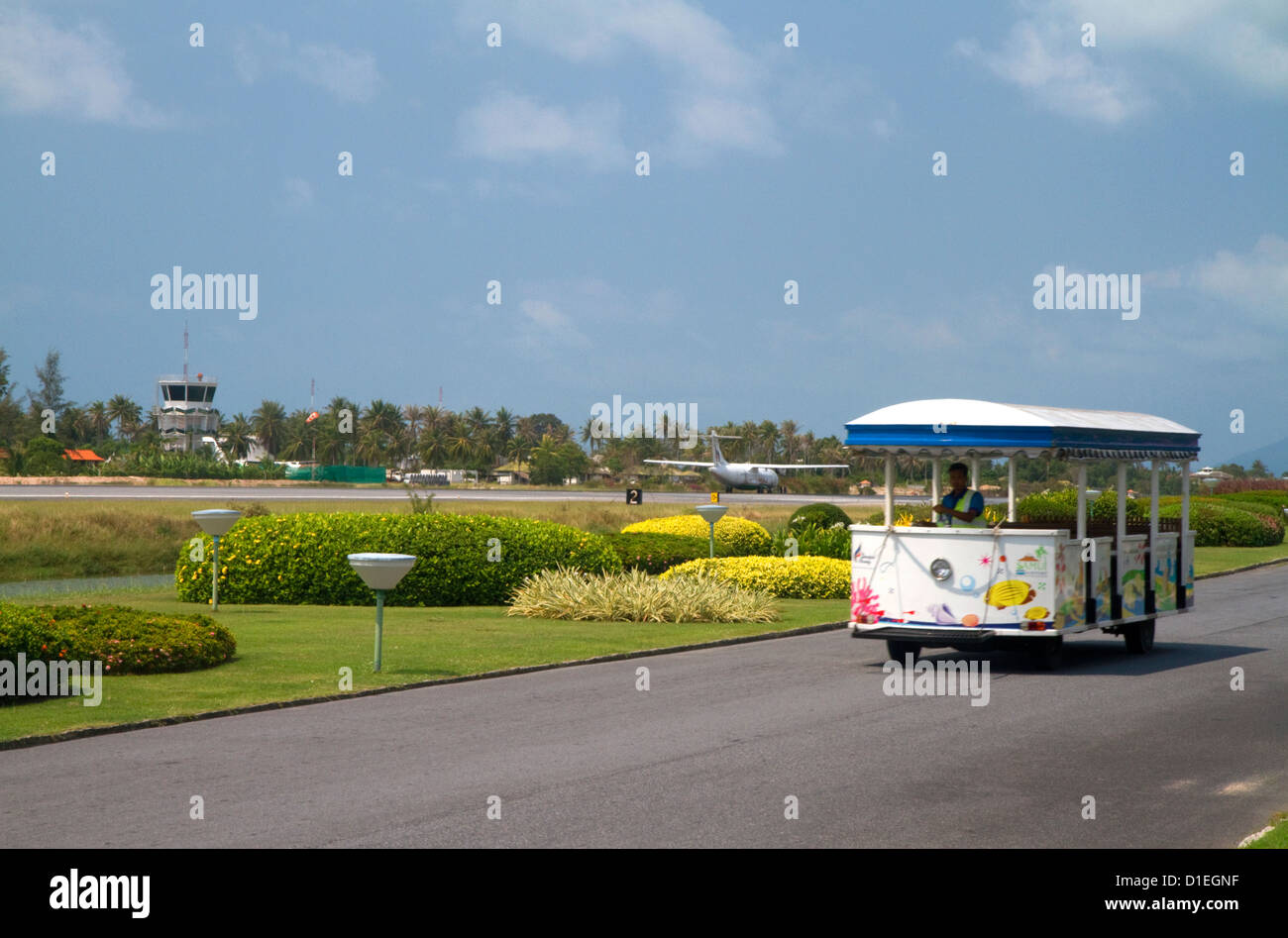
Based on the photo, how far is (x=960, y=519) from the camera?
48.9ft

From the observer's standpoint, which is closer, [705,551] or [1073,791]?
[1073,791]

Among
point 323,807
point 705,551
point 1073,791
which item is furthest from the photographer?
point 705,551

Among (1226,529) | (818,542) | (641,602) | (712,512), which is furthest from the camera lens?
(1226,529)

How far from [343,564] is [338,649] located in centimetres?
639

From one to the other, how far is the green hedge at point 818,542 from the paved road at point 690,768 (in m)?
14.1

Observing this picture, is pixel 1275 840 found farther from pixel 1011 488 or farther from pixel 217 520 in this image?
pixel 217 520

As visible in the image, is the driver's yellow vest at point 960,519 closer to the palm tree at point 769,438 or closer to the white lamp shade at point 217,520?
the white lamp shade at point 217,520

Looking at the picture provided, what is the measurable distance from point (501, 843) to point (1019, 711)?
6.39m

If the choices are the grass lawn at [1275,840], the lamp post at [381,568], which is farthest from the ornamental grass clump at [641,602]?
the grass lawn at [1275,840]

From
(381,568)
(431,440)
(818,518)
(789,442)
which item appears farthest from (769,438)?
(381,568)

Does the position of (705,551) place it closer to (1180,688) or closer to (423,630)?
(423,630)

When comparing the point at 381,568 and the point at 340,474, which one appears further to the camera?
the point at 340,474
